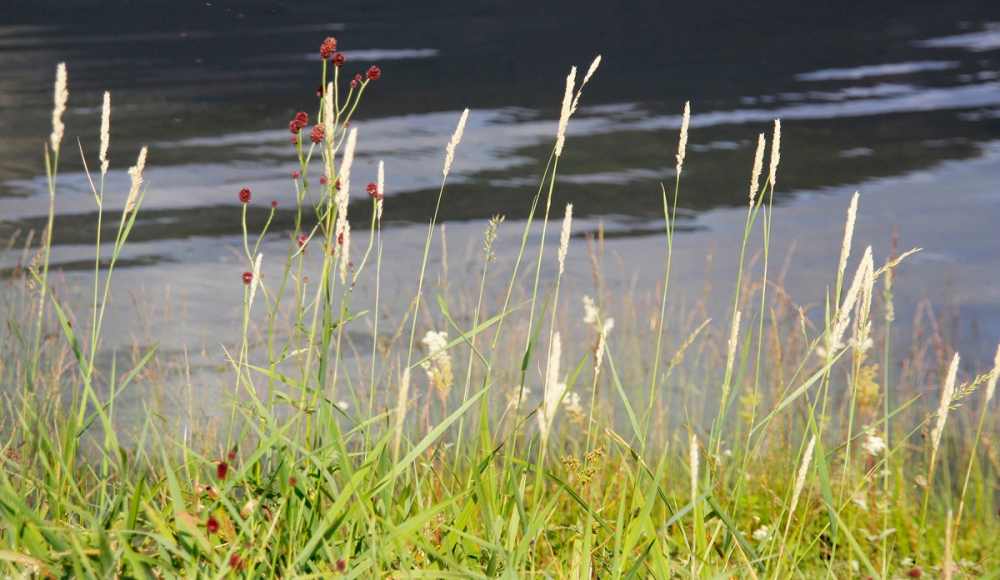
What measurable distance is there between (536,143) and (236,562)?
9.48 meters

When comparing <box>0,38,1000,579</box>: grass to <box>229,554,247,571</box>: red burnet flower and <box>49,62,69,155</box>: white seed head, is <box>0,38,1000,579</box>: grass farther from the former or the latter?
<box>49,62,69,155</box>: white seed head

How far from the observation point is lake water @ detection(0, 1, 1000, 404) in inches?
235

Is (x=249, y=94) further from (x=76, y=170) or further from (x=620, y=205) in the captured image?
(x=620, y=205)

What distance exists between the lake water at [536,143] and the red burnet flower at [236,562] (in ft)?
7.89

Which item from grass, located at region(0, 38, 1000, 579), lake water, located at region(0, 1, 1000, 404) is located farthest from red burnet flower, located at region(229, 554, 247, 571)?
lake water, located at region(0, 1, 1000, 404)

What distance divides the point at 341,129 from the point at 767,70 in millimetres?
16053

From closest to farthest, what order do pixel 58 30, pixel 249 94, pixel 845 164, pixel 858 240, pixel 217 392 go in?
pixel 217 392, pixel 858 240, pixel 845 164, pixel 249 94, pixel 58 30

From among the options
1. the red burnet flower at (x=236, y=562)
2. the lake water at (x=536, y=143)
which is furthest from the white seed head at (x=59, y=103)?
the lake water at (x=536, y=143)

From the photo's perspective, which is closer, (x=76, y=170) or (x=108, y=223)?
(x=108, y=223)

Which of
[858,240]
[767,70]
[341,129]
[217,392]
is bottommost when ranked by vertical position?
[217,392]

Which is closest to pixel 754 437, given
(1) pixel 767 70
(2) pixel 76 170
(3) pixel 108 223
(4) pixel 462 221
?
(4) pixel 462 221

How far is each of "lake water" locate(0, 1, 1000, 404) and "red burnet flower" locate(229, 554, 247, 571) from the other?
7.89 feet

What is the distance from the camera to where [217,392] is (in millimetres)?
3936

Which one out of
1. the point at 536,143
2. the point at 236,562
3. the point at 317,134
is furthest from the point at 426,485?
the point at 536,143
